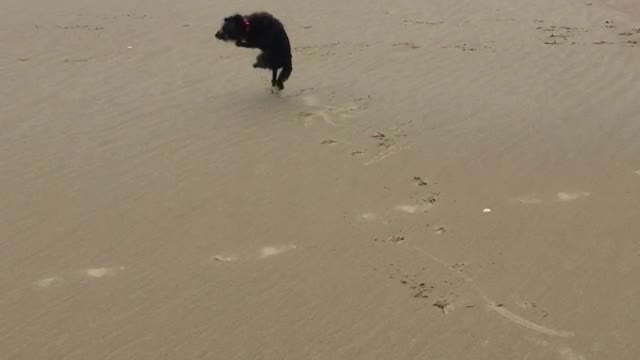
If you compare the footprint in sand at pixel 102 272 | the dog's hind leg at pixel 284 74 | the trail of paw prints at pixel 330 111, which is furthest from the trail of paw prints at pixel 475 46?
the footprint in sand at pixel 102 272

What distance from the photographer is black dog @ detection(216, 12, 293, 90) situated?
656cm

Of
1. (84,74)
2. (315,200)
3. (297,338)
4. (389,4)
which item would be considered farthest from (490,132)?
(389,4)

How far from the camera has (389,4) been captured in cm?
1105

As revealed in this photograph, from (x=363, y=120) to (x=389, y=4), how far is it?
5.28m

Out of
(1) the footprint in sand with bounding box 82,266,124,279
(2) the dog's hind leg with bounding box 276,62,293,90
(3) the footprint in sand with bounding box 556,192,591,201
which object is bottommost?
(3) the footprint in sand with bounding box 556,192,591,201

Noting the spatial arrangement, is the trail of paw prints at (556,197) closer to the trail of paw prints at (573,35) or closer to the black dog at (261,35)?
the black dog at (261,35)

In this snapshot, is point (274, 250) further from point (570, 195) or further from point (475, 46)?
point (475, 46)

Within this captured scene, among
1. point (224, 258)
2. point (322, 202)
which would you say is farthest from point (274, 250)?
point (322, 202)

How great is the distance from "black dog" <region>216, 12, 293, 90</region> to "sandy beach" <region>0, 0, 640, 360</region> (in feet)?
1.38

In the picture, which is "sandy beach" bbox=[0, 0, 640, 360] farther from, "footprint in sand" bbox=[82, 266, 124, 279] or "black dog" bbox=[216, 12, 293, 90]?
"black dog" bbox=[216, 12, 293, 90]

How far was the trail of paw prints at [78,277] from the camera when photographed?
12.7ft

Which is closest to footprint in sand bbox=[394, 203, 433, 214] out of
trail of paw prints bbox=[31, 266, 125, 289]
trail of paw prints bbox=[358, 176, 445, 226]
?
trail of paw prints bbox=[358, 176, 445, 226]

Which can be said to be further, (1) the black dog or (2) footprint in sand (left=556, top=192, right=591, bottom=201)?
(1) the black dog

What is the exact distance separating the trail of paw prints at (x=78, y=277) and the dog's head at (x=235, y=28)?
3.17 metres
